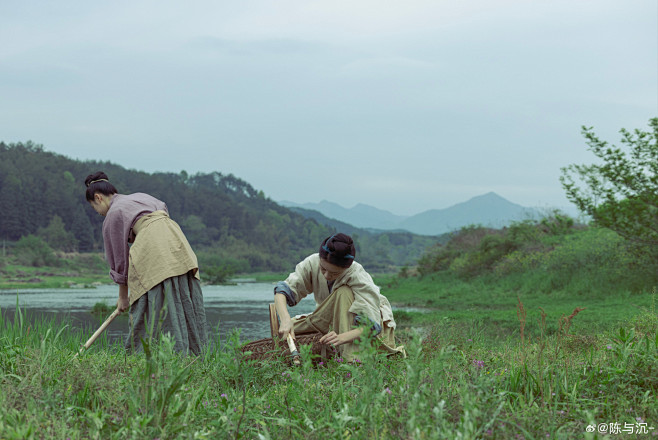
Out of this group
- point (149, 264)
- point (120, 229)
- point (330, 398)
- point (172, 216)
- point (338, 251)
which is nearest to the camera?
point (330, 398)

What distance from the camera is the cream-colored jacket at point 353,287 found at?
4.16 meters

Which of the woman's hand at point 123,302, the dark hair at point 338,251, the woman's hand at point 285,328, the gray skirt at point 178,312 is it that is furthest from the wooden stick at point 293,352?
the woman's hand at point 123,302

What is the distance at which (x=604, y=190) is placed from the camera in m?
11.3

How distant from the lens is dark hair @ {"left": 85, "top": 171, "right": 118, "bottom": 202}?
15.8ft

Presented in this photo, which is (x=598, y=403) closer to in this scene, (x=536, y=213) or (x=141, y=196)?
(x=141, y=196)

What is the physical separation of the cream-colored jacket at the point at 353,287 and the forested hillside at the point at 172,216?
133ft

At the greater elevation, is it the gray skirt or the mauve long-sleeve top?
the mauve long-sleeve top

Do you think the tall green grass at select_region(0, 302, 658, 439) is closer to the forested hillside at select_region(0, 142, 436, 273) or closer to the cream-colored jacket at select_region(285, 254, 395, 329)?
the cream-colored jacket at select_region(285, 254, 395, 329)

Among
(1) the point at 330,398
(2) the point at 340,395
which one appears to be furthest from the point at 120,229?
(2) the point at 340,395

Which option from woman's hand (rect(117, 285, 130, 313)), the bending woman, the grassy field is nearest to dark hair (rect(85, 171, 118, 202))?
the bending woman

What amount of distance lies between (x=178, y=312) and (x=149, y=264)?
0.43 metres

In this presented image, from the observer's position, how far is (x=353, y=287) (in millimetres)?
4227

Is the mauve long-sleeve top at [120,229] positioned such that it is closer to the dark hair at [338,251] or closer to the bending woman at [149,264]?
the bending woman at [149,264]

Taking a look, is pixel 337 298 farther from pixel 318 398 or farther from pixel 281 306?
pixel 318 398
